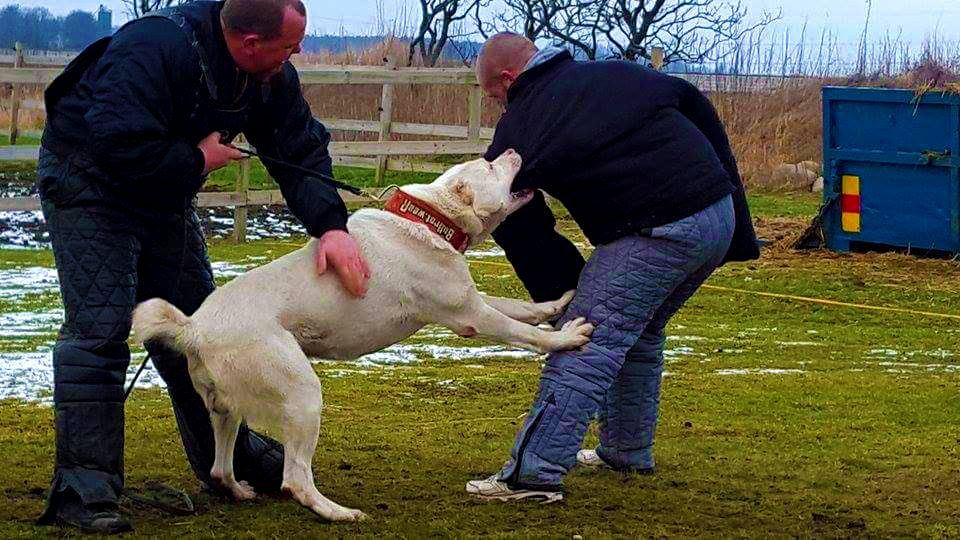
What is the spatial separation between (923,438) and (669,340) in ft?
10.5

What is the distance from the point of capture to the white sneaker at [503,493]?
4.91 metres

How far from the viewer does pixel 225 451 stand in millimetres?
4820

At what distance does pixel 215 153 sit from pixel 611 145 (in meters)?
1.32

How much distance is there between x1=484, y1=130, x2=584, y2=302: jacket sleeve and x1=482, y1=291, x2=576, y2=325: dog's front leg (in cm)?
12

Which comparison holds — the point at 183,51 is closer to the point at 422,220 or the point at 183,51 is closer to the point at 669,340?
the point at 422,220

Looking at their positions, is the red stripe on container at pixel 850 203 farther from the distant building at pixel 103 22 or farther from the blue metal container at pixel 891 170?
the distant building at pixel 103 22

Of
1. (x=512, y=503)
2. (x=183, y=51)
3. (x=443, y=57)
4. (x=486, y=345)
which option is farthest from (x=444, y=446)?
(x=443, y=57)

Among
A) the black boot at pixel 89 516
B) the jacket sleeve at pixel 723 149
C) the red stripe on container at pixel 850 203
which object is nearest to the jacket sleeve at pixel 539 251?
the jacket sleeve at pixel 723 149

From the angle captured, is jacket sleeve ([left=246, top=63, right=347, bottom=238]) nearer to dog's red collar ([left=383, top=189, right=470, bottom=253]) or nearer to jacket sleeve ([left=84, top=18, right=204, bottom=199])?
dog's red collar ([left=383, top=189, right=470, bottom=253])

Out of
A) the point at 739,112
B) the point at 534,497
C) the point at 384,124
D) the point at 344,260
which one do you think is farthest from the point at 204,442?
the point at 739,112

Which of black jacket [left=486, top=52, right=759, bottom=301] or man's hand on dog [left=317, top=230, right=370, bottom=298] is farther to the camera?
black jacket [left=486, top=52, right=759, bottom=301]

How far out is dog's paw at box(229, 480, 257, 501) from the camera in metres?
4.92

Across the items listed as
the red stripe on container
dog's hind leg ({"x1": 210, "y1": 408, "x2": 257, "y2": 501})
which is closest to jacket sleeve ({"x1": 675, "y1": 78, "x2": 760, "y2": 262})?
dog's hind leg ({"x1": 210, "y1": 408, "x2": 257, "y2": 501})

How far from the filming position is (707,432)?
6.27 metres
